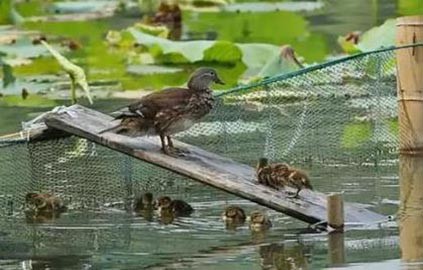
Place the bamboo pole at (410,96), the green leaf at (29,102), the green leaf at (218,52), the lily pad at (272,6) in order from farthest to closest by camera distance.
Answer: the lily pad at (272,6), the green leaf at (218,52), the green leaf at (29,102), the bamboo pole at (410,96)

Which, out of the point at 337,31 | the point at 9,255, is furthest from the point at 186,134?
the point at 337,31

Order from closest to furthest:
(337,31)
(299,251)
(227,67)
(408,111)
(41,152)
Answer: (299,251), (41,152), (408,111), (227,67), (337,31)

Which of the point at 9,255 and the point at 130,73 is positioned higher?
the point at 130,73

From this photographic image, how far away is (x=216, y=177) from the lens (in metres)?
9.87

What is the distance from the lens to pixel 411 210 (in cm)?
992

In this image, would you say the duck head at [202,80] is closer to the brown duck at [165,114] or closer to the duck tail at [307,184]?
the brown duck at [165,114]

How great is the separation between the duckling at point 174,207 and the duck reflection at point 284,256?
47.8 inches

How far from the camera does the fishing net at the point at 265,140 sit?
10.6m

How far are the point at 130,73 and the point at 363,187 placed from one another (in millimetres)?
6487

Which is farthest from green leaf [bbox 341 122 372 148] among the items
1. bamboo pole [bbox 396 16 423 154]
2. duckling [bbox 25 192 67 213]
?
duckling [bbox 25 192 67 213]

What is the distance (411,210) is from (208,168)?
4.07ft

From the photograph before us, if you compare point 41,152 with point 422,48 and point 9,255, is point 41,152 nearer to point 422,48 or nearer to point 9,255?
point 9,255

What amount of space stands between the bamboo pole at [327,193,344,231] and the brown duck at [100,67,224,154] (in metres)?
1.32

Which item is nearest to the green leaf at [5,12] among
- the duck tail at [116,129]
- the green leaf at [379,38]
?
the green leaf at [379,38]
